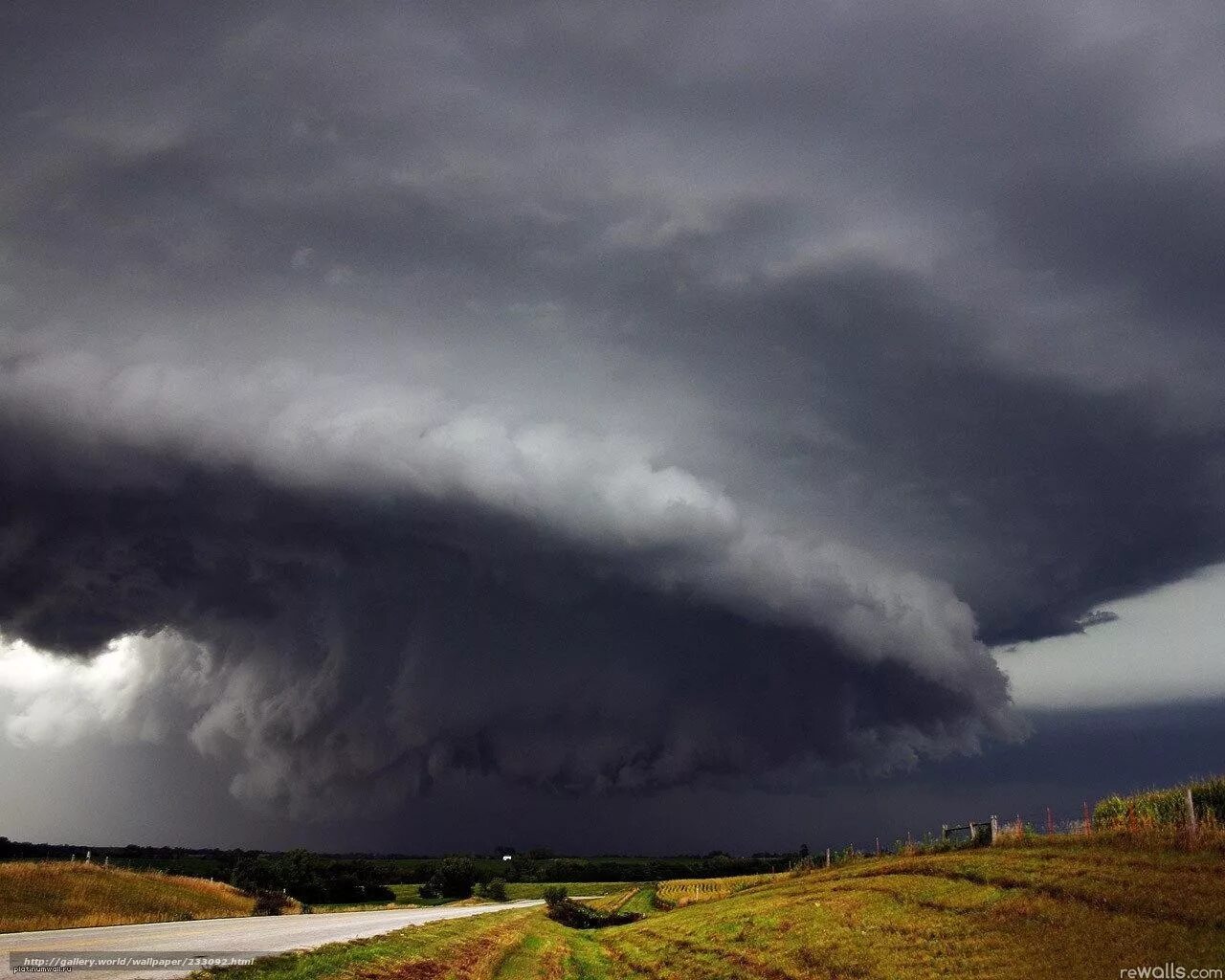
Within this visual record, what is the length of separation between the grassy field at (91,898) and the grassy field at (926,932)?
72.3 ft

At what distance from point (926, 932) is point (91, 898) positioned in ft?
194

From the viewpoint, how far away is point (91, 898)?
63.6 meters

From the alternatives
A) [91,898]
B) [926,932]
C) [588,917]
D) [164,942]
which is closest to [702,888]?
[588,917]

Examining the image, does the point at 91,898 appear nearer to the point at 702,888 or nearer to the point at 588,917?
the point at 588,917

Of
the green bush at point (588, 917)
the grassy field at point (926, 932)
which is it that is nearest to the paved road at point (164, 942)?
the grassy field at point (926, 932)

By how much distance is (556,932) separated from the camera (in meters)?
79.2

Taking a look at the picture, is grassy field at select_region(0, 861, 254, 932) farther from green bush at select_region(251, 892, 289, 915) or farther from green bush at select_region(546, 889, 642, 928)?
green bush at select_region(546, 889, 642, 928)

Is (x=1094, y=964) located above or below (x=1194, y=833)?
below

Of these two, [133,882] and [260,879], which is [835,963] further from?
[260,879]

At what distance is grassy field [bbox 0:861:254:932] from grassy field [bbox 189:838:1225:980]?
867 inches

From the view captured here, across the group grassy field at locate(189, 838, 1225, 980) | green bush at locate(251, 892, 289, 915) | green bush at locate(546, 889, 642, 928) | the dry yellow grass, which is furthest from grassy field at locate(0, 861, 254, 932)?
the dry yellow grass

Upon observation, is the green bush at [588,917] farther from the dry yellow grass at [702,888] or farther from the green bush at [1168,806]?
the green bush at [1168,806]

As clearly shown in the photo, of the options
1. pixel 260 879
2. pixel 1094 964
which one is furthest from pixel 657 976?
pixel 260 879

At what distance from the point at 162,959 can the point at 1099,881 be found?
34612 mm
